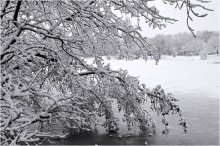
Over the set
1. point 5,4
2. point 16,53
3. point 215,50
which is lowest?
point 16,53

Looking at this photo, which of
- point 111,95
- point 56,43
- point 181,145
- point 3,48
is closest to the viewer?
point 3,48

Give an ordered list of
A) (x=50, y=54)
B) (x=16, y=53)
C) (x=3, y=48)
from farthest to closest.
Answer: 1. (x=50, y=54)
2. (x=3, y=48)
3. (x=16, y=53)

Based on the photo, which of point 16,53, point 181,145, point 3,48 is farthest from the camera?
point 181,145

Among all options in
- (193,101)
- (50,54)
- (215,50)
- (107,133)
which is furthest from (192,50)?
(50,54)

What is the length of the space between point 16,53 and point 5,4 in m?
0.78

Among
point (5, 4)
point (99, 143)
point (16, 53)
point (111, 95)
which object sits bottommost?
point (99, 143)

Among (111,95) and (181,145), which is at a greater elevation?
(111,95)

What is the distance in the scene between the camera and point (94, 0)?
16.2ft

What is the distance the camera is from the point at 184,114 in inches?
608

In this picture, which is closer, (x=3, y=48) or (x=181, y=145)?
(x=3, y=48)

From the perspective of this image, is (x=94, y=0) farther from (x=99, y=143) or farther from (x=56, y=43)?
(x=99, y=143)

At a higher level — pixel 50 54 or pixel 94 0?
pixel 94 0

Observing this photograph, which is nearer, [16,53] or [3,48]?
[16,53]

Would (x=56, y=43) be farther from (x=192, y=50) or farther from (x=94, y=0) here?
(x=192, y=50)
